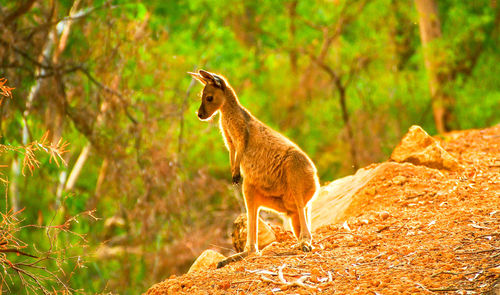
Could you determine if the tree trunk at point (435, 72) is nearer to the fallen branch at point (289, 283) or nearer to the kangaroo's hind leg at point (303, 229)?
the kangaroo's hind leg at point (303, 229)

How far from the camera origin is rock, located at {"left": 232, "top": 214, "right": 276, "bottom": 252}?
24.6ft

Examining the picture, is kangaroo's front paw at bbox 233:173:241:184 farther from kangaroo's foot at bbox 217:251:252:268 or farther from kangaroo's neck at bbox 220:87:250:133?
kangaroo's foot at bbox 217:251:252:268

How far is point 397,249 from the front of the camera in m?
5.64

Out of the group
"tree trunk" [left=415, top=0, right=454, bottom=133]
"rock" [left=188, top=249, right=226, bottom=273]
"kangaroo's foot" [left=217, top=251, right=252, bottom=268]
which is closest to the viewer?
"kangaroo's foot" [left=217, top=251, right=252, bottom=268]

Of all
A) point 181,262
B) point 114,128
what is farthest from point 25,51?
point 181,262

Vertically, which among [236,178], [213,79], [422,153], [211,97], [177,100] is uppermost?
[213,79]

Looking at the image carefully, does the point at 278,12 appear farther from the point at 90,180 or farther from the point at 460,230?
the point at 460,230

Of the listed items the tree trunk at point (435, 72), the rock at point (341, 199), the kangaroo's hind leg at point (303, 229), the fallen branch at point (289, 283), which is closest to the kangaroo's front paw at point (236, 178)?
the kangaroo's hind leg at point (303, 229)

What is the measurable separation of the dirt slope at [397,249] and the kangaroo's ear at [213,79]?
1731 mm

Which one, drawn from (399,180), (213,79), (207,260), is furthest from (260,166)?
(399,180)

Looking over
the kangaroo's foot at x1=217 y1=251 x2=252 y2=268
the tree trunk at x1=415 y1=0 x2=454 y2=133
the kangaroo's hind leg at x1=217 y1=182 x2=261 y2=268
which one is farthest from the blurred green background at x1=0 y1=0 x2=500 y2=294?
the kangaroo's hind leg at x1=217 y1=182 x2=261 y2=268

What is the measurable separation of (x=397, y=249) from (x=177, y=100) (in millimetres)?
12854

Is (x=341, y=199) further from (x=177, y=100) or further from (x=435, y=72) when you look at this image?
(x=435, y=72)

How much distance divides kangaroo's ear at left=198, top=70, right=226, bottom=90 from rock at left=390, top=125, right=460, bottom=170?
280 cm
